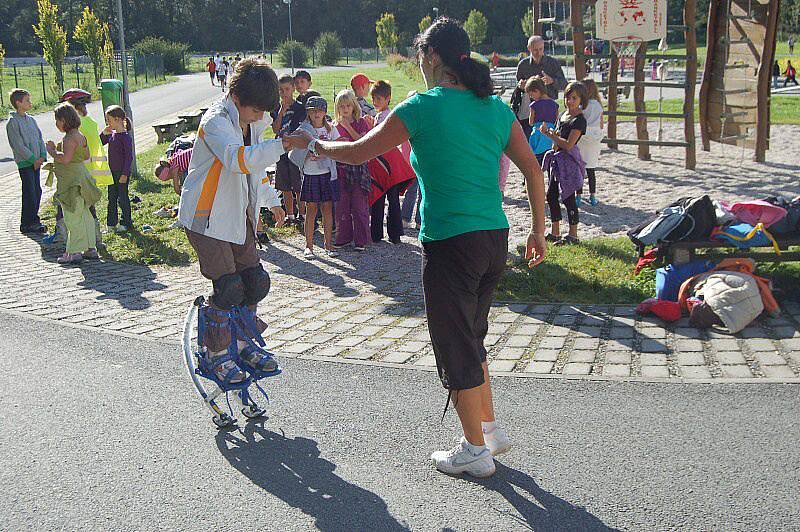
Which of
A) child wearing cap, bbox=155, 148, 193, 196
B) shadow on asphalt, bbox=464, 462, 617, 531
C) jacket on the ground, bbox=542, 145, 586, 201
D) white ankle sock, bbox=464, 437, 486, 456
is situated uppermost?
child wearing cap, bbox=155, 148, 193, 196

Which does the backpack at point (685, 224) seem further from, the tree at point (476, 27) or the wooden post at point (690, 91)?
the tree at point (476, 27)

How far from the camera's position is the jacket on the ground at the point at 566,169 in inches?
365

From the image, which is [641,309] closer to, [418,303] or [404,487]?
[418,303]

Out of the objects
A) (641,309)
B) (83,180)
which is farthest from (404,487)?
(83,180)

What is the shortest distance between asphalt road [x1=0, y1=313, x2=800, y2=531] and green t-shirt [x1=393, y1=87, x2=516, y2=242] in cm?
124

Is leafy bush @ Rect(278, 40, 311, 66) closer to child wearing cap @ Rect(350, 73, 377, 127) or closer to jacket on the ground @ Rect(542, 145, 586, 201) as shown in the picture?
child wearing cap @ Rect(350, 73, 377, 127)

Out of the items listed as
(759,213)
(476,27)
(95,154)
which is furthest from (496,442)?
(476,27)

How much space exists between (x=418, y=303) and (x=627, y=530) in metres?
3.98

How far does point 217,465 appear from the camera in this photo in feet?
15.3

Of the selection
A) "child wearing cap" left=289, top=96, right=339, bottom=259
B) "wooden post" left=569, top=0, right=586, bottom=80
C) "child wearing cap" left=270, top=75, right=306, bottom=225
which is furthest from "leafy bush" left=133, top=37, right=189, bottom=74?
"child wearing cap" left=289, top=96, right=339, bottom=259

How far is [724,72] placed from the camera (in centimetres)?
1503

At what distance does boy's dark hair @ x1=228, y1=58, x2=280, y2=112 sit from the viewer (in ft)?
15.7

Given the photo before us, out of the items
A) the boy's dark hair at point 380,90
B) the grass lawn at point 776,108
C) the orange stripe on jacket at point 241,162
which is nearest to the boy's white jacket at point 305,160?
the boy's dark hair at point 380,90

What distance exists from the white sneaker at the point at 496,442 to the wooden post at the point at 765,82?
11.6m
